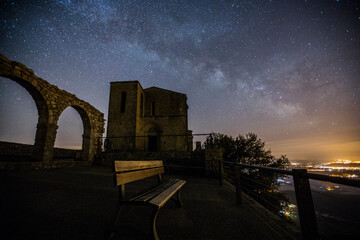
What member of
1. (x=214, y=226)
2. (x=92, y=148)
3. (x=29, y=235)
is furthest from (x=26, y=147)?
(x=214, y=226)

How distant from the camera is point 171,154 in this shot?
8.45 m

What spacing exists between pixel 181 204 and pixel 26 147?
43.8ft

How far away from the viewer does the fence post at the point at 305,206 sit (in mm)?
1555

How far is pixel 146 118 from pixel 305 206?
17076mm

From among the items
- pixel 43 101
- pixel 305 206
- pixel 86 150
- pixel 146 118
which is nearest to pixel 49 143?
pixel 43 101

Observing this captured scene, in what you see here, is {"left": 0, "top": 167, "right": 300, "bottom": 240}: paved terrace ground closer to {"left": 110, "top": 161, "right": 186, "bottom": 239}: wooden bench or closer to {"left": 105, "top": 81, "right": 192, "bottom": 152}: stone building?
→ {"left": 110, "top": 161, "right": 186, "bottom": 239}: wooden bench

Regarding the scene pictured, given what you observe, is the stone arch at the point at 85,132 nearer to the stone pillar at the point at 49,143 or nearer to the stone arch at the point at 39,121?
the stone arch at the point at 39,121

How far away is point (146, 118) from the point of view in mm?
17812

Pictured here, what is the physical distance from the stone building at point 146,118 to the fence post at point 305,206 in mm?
13614

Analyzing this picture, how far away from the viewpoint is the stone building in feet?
51.2

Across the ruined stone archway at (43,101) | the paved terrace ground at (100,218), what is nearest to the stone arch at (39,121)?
the ruined stone archway at (43,101)

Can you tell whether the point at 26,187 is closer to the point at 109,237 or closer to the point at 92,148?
the point at 109,237

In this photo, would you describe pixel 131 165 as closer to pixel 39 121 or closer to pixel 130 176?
pixel 130 176

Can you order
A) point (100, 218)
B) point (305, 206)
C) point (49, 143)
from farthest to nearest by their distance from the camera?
1. point (49, 143)
2. point (100, 218)
3. point (305, 206)
